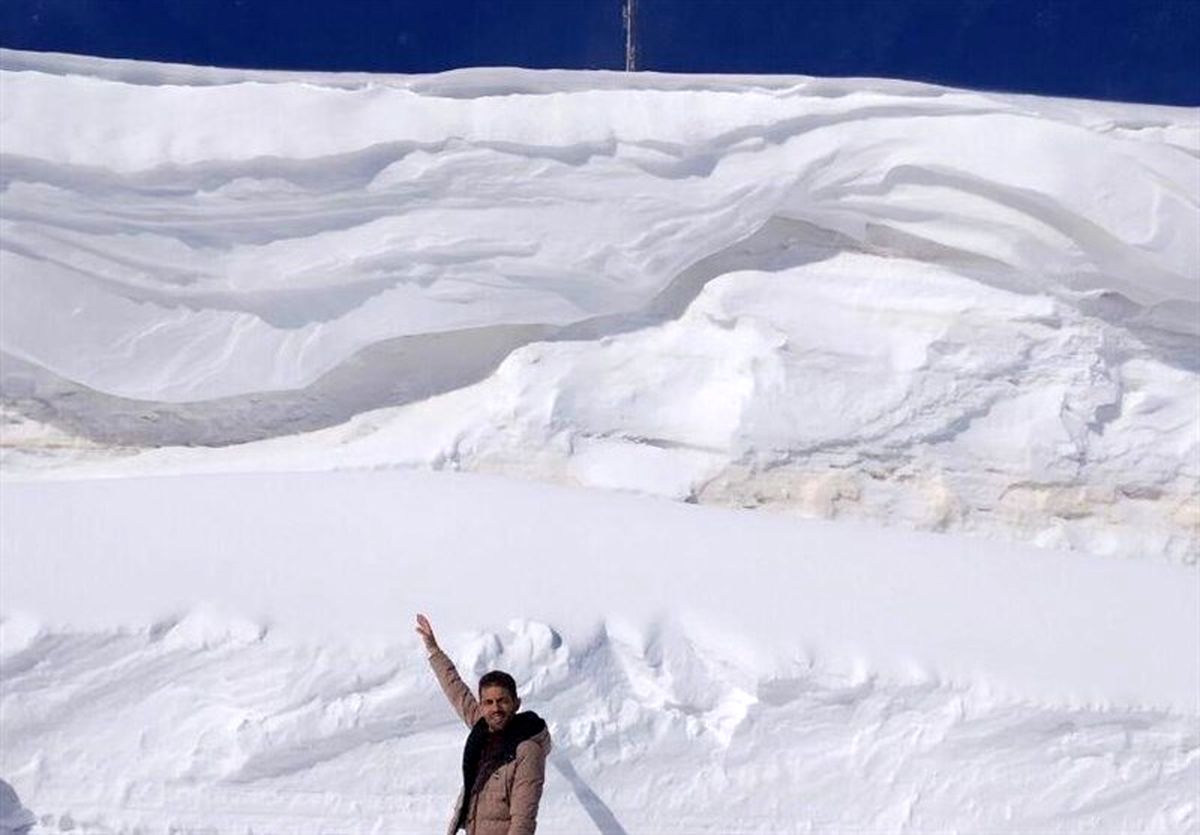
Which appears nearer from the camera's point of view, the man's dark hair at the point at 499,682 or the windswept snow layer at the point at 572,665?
the man's dark hair at the point at 499,682

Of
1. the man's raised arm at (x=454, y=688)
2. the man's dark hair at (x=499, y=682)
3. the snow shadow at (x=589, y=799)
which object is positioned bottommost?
the snow shadow at (x=589, y=799)

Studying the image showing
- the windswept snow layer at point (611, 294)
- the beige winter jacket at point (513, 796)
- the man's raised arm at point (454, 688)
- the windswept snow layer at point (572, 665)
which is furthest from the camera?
the windswept snow layer at point (611, 294)

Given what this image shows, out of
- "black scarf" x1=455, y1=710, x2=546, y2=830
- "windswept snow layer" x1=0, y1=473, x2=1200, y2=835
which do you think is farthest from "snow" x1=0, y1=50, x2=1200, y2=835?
"black scarf" x1=455, y1=710, x2=546, y2=830

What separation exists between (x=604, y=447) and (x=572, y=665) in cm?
88

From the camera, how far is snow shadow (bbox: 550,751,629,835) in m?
4.14

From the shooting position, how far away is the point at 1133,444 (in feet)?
16.3

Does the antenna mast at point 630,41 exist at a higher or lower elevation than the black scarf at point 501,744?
higher

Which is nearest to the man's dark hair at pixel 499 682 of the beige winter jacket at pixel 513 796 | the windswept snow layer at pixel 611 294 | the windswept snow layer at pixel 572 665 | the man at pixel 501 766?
the man at pixel 501 766

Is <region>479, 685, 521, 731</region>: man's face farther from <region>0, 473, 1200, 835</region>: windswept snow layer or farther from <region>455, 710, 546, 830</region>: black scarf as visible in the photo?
<region>0, 473, 1200, 835</region>: windswept snow layer

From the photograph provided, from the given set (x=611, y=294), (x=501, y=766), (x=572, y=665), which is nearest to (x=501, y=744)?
(x=501, y=766)

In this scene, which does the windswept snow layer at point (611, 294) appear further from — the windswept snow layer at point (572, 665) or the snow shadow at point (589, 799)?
the snow shadow at point (589, 799)

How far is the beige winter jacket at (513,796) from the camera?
3.22 meters

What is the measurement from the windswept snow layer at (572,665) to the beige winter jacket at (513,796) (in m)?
0.79

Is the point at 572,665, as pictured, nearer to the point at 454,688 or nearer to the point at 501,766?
the point at 454,688
